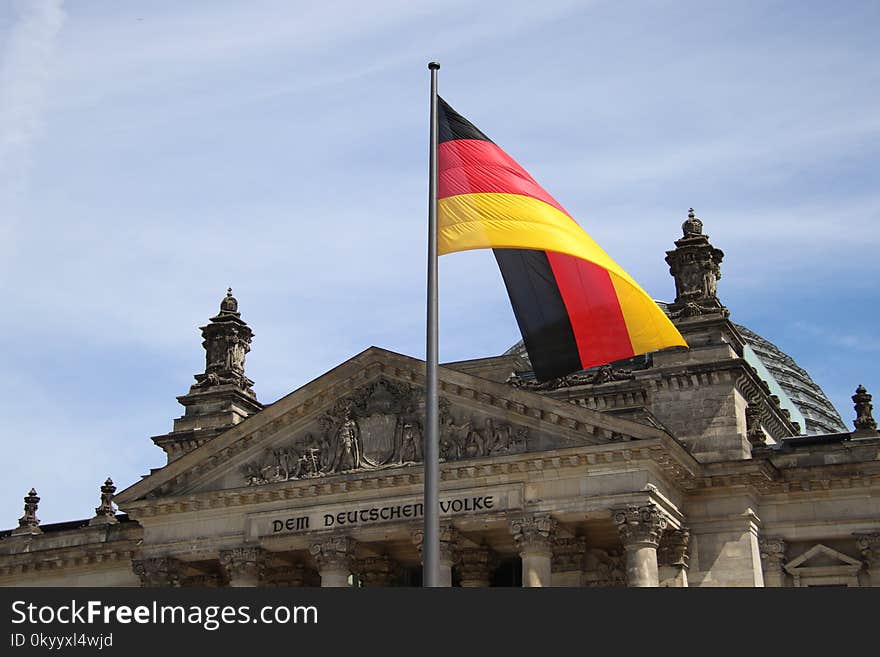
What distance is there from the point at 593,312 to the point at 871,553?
21.0 metres

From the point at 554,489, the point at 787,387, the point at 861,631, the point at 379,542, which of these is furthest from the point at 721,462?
the point at 787,387

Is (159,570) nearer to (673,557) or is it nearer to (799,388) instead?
(673,557)

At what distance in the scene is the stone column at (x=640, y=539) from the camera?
129 feet

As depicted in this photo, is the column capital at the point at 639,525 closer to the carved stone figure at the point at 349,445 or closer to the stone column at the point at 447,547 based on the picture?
the stone column at the point at 447,547

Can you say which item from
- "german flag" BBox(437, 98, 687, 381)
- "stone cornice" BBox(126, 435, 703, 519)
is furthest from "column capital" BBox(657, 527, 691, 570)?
"german flag" BBox(437, 98, 687, 381)

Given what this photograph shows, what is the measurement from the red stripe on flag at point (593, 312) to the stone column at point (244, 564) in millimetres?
21934

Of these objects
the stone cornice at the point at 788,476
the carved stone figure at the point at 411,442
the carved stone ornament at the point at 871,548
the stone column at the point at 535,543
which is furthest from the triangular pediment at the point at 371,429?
the carved stone ornament at the point at 871,548

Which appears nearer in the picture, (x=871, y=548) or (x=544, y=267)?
(x=544, y=267)

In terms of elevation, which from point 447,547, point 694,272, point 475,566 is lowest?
point 475,566

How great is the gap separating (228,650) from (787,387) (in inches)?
2417

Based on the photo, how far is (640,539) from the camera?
39.5 m

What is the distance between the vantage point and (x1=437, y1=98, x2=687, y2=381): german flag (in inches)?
997

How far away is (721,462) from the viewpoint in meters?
43.5

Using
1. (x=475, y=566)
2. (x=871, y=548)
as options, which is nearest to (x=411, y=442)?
(x=475, y=566)
